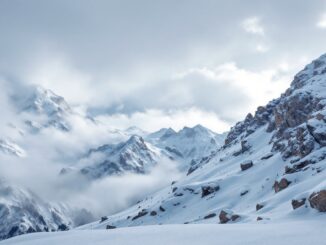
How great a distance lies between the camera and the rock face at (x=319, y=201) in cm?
2914

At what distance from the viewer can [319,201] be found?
29609 mm

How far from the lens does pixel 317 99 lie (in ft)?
271

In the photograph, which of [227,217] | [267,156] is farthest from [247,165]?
[227,217]

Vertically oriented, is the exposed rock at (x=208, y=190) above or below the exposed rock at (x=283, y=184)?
above

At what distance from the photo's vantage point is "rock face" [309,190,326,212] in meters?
29.1

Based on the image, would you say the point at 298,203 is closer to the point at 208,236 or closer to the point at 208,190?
the point at 208,236

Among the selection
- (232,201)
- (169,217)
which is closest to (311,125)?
(232,201)

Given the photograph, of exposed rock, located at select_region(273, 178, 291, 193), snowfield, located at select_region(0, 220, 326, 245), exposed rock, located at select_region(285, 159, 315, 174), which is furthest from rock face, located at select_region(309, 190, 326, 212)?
exposed rock, located at select_region(285, 159, 315, 174)

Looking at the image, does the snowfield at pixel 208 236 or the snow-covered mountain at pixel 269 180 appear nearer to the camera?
the snowfield at pixel 208 236

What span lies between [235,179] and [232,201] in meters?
10.5

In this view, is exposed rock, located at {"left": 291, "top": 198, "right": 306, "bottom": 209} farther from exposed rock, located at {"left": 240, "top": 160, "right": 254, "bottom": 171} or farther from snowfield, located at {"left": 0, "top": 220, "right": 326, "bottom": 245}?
exposed rock, located at {"left": 240, "top": 160, "right": 254, "bottom": 171}

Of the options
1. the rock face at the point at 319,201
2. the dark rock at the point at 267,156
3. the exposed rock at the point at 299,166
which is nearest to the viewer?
the rock face at the point at 319,201

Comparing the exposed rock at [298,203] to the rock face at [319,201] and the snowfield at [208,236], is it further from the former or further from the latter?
the snowfield at [208,236]

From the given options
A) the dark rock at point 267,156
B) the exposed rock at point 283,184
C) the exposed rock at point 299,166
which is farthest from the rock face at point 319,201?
the dark rock at point 267,156
